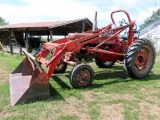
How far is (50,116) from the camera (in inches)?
146

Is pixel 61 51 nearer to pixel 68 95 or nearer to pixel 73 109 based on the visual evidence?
pixel 68 95

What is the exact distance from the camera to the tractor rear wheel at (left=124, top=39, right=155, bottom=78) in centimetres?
607

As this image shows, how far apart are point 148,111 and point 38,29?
38.5 feet

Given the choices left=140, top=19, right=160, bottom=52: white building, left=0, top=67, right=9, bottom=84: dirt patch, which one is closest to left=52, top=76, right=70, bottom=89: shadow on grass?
left=0, top=67, right=9, bottom=84: dirt patch

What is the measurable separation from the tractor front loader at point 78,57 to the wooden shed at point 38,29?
668 centimetres

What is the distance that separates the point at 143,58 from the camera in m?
6.77

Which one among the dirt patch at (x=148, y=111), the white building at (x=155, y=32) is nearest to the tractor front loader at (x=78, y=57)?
the dirt patch at (x=148, y=111)

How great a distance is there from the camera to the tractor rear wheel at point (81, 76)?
5156mm

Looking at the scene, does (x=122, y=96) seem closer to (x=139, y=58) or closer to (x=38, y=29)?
(x=139, y=58)

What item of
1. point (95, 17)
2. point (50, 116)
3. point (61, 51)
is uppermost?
point (95, 17)

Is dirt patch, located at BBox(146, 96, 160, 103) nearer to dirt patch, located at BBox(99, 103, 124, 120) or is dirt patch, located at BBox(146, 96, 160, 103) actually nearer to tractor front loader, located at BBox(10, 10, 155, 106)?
dirt patch, located at BBox(99, 103, 124, 120)

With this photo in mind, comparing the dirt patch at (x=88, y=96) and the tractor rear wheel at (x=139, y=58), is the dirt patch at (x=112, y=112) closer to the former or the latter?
the dirt patch at (x=88, y=96)

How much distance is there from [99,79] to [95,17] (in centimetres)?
201

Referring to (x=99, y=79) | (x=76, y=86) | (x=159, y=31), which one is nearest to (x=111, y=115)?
(x=76, y=86)
